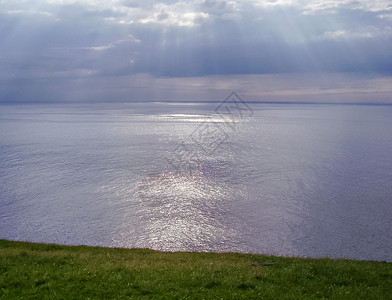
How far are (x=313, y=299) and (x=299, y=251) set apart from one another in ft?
49.1

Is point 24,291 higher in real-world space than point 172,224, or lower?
higher

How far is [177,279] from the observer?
16078 mm

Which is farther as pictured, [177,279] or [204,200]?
[204,200]

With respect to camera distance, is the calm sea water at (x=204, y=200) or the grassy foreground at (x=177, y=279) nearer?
the grassy foreground at (x=177, y=279)

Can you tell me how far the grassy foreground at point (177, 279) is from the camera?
14.5 meters

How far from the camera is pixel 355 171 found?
2226 inches

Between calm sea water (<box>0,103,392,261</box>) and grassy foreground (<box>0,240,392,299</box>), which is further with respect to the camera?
calm sea water (<box>0,103,392,261</box>)

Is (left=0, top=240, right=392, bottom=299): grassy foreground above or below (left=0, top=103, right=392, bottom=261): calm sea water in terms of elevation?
above

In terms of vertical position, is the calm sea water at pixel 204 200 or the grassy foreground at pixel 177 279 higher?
the grassy foreground at pixel 177 279

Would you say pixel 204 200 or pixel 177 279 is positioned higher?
pixel 177 279

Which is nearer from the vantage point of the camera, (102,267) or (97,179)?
(102,267)

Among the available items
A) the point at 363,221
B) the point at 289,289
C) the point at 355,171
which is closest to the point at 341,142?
the point at 355,171

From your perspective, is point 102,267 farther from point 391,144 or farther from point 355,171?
point 391,144

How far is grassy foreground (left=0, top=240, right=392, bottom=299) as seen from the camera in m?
14.5
